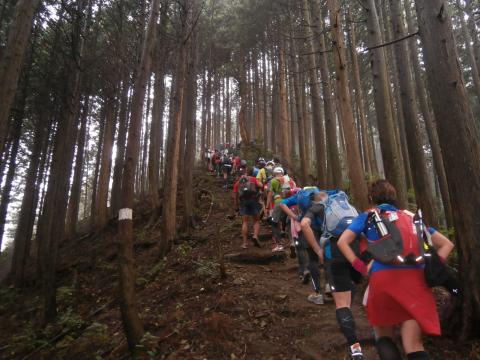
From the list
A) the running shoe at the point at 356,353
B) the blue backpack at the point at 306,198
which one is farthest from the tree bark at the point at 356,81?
the running shoe at the point at 356,353

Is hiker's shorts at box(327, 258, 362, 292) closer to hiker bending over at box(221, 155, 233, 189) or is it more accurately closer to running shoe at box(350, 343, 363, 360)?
running shoe at box(350, 343, 363, 360)

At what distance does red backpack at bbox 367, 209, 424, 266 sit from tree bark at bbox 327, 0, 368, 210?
4152 mm

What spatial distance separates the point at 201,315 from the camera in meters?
5.43

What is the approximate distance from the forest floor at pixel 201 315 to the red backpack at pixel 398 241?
1969 millimetres

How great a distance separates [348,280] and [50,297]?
7375 millimetres

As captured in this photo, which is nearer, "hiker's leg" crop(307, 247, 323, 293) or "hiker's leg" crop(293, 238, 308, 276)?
"hiker's leg" crop(307, 247, 323, 293)

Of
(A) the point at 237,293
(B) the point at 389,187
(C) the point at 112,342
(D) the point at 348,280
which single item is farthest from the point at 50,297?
(B) the point at 389,187

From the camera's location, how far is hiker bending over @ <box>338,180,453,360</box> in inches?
94.1

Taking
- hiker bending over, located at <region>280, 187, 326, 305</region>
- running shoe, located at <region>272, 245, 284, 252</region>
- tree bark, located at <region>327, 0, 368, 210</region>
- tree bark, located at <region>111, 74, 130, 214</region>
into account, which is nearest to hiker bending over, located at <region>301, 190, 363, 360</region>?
hiker bending over, located at <region>280, 187, 326, 305</region>

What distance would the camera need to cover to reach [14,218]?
39250mm

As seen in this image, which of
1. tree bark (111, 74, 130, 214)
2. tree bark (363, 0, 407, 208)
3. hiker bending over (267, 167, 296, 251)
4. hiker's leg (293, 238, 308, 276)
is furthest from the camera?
tree bark (111, 74, 130, 214)

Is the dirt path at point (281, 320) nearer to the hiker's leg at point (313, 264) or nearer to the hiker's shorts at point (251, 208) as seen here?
the hiker's leg at point (313, 264)

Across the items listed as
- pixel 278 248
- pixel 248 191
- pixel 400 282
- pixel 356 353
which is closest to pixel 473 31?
pixel 248 191

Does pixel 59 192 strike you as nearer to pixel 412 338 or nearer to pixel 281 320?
pixel 281 320
